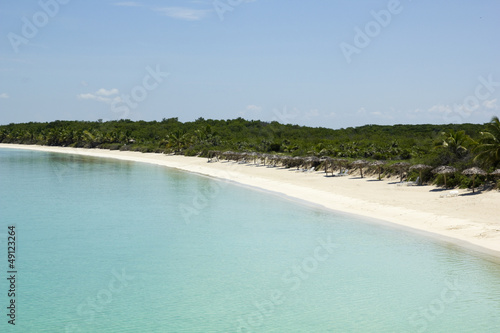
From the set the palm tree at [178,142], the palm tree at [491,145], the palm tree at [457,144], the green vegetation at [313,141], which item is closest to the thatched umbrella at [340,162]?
the green vegetation at [313,141]

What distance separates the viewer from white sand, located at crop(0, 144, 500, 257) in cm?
1419

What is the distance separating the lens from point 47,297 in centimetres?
995

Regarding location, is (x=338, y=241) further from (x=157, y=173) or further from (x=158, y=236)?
(x=157, y=173)

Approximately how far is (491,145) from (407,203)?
4301 millimetres

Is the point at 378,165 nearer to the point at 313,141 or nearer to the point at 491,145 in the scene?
the point at 491,145

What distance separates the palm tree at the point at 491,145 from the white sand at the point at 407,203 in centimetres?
164

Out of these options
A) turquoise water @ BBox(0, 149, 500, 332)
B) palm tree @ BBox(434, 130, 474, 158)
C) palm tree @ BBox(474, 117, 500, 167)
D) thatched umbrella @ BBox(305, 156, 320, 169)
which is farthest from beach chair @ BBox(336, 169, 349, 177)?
palm tree @ BBox(474, 117, 500, 167)

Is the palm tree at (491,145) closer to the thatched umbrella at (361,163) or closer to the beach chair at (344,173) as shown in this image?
the thatched umbrella at (361,163)

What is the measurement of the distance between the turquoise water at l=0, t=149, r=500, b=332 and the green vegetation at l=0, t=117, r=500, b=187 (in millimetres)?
7252

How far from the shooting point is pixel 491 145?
19656 millimetres

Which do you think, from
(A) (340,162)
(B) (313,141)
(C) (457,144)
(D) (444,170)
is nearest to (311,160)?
(A) (340,162)

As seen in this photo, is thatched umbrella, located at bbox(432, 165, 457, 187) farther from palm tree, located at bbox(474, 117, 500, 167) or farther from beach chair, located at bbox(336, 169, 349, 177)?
beach chair, located at bbox(336, 169, 349, 177)

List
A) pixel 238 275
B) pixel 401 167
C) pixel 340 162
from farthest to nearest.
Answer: pixel 340 162, pixel 401 167, pixel 238 275

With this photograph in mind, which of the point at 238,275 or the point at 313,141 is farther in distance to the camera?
the point at 313,141
